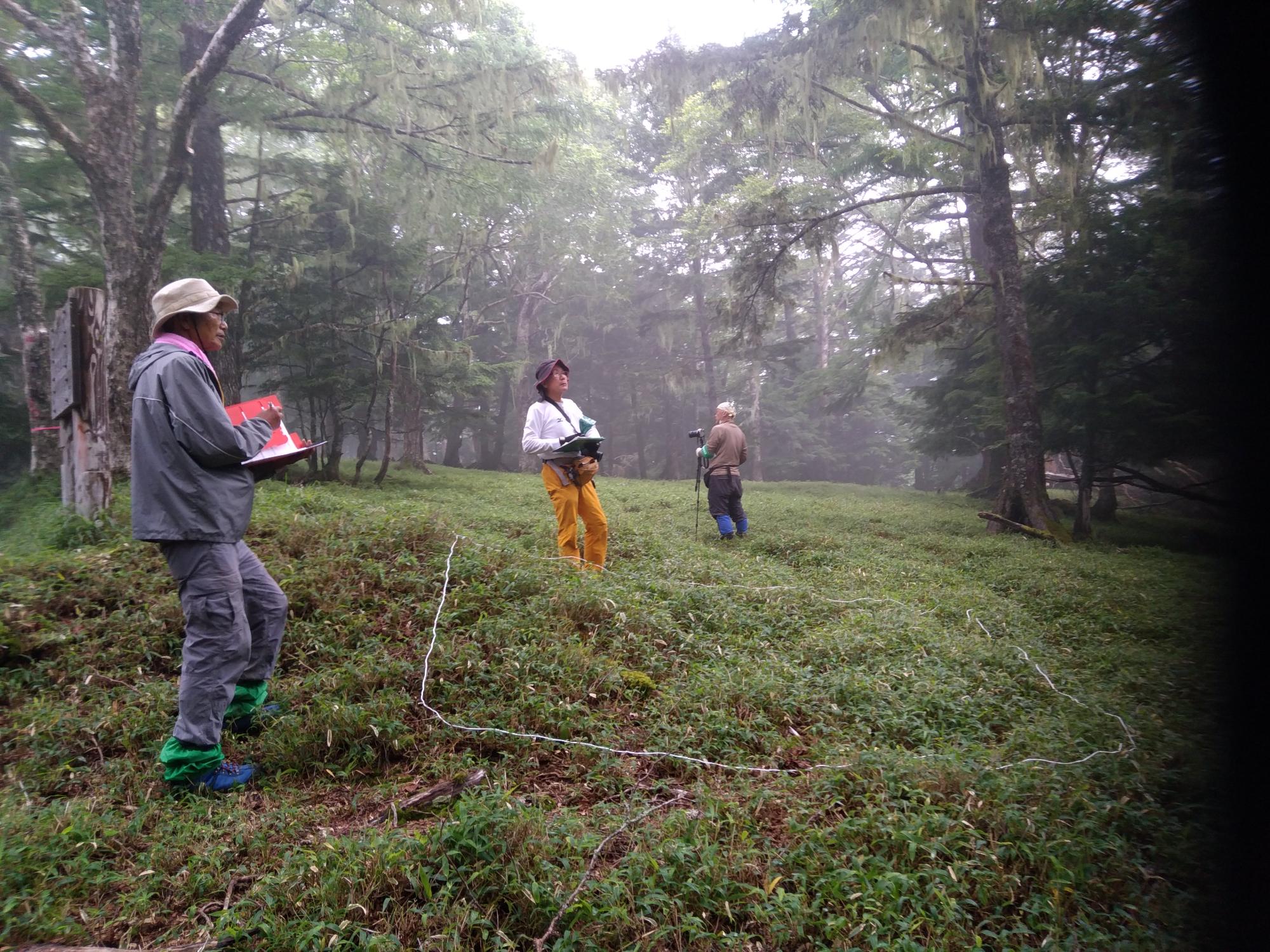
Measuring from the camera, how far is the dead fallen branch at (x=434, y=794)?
274 centimetres

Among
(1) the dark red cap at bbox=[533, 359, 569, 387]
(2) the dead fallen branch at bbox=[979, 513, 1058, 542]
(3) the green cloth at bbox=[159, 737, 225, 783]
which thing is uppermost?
(1) the dark red cap at bbox=[533, 359, 569, 387]

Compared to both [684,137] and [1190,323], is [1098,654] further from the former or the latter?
[684,137]

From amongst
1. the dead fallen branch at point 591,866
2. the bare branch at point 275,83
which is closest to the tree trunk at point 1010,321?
the dead fallen branch at point 591,866

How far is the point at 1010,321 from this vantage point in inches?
427

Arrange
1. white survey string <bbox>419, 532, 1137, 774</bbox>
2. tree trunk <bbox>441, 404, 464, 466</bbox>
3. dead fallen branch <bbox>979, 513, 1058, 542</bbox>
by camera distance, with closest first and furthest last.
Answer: white survey string <bbox>419, 532, 1137, 774</bbox> < dead fallen branch <bbox>979, 513, 1058, 542</bbox> < tree trunk <bbox>441, 404, 464, 466</bbox>

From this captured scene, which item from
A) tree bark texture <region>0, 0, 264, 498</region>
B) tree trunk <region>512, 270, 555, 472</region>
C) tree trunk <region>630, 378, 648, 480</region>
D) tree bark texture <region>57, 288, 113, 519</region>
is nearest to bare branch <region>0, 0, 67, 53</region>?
tree bark texture <region>0, 0, 264, 498</region>

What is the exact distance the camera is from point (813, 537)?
984 cm

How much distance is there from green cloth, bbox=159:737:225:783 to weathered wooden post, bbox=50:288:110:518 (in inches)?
167

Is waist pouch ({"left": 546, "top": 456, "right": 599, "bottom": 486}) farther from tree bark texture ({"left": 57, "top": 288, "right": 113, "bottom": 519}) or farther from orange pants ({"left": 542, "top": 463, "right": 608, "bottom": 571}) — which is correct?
tree bark texture ({"left": 57, "top": 288, "right": 113, "bottom": 519})

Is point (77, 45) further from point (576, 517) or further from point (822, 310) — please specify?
point (822, 310)

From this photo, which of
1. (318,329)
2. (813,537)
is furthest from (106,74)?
(813,537)

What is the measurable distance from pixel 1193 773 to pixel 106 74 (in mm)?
12290

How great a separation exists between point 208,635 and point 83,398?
14.1ft

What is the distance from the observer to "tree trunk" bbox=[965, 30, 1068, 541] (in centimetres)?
1070
